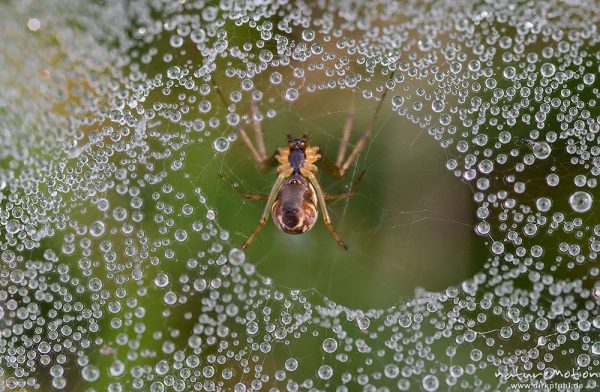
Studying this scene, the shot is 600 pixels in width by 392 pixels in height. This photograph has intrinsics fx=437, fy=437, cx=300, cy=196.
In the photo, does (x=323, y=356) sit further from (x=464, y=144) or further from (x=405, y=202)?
(x=464, y=144)

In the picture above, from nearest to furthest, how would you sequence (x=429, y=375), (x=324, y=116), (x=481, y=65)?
(x=429, y=375) < (x=481, y=65) < (x=324, y=116)

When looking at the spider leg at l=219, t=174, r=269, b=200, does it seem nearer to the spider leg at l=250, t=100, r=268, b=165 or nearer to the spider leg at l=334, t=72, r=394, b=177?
the spider leg at l=250, t=100, r=268, b=165

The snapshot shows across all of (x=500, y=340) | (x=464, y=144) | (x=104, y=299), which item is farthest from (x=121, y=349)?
(x=464, y=144)

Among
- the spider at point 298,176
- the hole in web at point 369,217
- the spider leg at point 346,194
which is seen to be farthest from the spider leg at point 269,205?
the spider leg at point 346,194

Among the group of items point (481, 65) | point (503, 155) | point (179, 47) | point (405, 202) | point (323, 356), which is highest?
point (481, 65)

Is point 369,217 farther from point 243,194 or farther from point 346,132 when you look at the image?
point 243,194

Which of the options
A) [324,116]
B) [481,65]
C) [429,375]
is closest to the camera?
[429,375]
